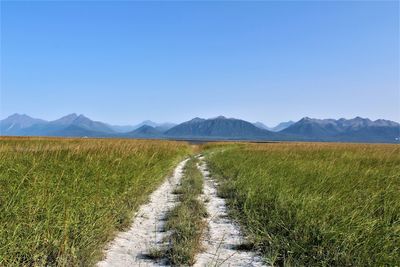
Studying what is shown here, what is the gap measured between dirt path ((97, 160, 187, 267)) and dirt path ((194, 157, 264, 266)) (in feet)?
2.48

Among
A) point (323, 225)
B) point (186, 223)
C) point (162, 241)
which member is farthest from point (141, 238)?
point (323, 225)

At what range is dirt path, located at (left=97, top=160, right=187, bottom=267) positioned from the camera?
4.67 m

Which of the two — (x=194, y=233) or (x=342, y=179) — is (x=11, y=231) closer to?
(x=194, y=233)

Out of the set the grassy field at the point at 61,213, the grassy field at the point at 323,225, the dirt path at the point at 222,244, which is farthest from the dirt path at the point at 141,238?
the grassy field at the point at 323,225

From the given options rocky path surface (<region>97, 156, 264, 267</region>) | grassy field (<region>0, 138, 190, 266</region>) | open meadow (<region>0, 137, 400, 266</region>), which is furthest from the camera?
rocky path surface (<region>97, 156, 264, 267</region>)

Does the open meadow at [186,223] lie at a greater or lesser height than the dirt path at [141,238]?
greater

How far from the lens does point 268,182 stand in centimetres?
920

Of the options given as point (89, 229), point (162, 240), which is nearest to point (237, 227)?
point (162, 240)

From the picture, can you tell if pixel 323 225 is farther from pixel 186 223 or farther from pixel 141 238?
pixel 141 238

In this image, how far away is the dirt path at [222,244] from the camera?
4.66 meters

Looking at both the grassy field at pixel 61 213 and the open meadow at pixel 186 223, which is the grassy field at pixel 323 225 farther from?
the grassy field at pixel 61 213

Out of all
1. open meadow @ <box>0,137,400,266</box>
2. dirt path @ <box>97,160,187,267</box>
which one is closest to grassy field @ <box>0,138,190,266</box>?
open meadow @ <box>0,137,400,266</box>

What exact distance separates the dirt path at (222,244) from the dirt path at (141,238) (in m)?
0.76

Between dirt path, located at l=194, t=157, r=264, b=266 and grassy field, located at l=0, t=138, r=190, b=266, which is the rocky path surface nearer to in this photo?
dirt path, located at l=194, t=157, r=264, b=266
